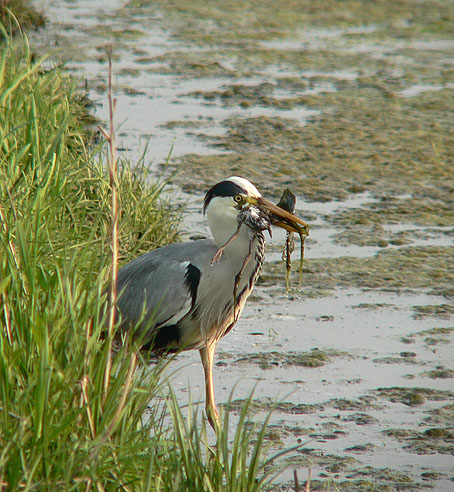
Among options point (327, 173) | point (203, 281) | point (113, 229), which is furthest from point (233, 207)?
point (327, 173)

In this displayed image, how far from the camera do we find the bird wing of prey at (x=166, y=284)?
4.30 meters

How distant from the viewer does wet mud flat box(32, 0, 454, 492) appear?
13.9 ft

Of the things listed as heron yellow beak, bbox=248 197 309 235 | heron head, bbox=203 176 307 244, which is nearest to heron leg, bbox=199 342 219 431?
heron head, bbox=203 176 307 244

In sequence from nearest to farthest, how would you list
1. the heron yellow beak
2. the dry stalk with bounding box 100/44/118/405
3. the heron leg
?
the dry stalk with bounding box 100/44/118/405
the heron yellow beak
the heron leg

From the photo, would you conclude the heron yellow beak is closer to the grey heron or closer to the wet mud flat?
the grey heron

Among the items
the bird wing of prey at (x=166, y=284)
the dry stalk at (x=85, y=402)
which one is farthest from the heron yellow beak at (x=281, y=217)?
the dry stalk at (x=85, y=402)

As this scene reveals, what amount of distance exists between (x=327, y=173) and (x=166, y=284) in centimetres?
335

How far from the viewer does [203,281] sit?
434 cm

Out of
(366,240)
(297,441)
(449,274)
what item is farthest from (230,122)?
(297,441)

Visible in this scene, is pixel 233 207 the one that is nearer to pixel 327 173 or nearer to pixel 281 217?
pixel 281 217

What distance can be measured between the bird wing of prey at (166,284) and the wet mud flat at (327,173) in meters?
0.32

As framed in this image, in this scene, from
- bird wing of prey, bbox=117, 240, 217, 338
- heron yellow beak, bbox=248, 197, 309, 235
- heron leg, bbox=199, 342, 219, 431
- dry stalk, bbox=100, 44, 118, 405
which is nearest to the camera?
dry stalk, bbox=100, 44, 118, 405

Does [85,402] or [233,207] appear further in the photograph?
[233,207]

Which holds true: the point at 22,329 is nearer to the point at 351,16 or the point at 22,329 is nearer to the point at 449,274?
the point at 449,274
